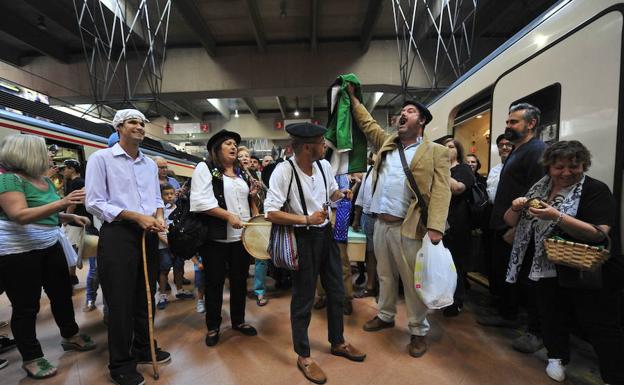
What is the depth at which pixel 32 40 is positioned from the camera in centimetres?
789

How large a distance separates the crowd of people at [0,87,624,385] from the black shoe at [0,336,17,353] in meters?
0.02

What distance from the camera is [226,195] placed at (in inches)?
100.0

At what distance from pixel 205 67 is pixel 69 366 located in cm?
869

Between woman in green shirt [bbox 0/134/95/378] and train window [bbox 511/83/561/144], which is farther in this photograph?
train window [bbox 511/83/561/144]

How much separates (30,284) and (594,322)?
151 inches

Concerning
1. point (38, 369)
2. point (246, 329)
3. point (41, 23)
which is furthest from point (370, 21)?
point (38, 369)

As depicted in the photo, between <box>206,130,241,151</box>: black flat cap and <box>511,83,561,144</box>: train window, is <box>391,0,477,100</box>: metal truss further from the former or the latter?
<box>206,130,241,151</box>: black flat cap

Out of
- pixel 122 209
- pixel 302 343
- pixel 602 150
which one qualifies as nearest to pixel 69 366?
pixel 122 209

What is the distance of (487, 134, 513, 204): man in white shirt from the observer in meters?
2.95

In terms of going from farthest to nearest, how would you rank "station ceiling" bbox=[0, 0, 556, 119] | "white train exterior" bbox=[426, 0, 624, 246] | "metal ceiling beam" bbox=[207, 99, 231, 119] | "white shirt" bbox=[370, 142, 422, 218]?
"metal ceiling beam" bbox=[207, 99, 231, 119] < "station ceiling" bbox=[0, 0, 556, 119] < "white shirt" bbox=[370, 142, 422, 218] < "white train exterior" bbox=[426, 0, 624, 246]

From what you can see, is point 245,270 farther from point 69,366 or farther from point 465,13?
point 465,13

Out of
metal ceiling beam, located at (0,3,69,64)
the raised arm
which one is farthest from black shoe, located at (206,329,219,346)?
metal ceiling beam, located at (0,3,69,64)

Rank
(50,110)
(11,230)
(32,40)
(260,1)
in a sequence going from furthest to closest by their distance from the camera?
(32,40)
(260,1)
(50,110)
(11,230)

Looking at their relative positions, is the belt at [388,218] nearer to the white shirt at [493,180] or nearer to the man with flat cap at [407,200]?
the man with flat cap at [407,200]
